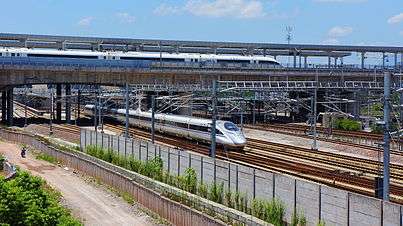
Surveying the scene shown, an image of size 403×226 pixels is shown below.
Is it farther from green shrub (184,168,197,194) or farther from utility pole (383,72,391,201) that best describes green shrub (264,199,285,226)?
green shrub (184,168,197,194)

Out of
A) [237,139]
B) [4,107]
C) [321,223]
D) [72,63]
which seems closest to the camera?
[321,223]

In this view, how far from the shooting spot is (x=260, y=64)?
9638 cm

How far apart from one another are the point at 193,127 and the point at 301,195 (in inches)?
1276

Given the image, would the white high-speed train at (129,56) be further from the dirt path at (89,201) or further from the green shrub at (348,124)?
the dirt path at (89,201)

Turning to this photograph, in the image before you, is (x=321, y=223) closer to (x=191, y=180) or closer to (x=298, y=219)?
(x=298, y=219)

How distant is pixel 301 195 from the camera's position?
23.7 m

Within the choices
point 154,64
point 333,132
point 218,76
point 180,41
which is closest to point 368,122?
point 333,132

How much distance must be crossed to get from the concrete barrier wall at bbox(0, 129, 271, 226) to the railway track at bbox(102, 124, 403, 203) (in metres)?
8.14

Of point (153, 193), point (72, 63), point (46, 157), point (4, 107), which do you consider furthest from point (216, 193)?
point (4, 107)

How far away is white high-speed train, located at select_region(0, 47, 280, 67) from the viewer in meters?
83.9

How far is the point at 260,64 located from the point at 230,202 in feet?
228

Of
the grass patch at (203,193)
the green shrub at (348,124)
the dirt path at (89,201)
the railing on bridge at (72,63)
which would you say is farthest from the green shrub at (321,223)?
the railing on bridge at (72,63)

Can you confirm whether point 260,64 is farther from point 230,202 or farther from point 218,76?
point 230,202

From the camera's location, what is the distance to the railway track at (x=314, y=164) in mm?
34188
